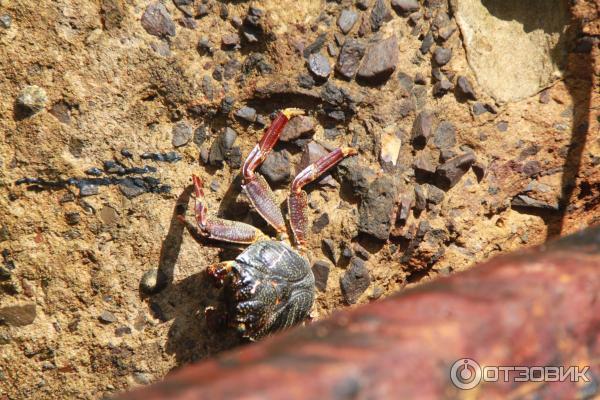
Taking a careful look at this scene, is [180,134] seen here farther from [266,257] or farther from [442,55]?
[442,55]

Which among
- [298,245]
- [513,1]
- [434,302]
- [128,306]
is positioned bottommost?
[128,306]

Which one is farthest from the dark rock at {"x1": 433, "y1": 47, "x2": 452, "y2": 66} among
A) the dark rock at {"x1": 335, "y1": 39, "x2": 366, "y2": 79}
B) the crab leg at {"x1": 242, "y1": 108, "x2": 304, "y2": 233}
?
the crab leg at {"x1": 242, "y1": 108, "x2": 304, "y2": 233}

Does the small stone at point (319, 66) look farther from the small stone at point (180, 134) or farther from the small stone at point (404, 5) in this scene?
the small stone at point (180, 134)

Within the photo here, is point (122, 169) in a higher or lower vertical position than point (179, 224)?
higher

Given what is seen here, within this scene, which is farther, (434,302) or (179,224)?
(179,224)

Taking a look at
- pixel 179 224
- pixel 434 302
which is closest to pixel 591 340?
pixel 434 302

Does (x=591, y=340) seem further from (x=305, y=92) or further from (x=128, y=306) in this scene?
(x=128, y=306)

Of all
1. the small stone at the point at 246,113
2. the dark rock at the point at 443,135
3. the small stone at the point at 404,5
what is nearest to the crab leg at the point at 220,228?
the small stone at the point at 246,113
